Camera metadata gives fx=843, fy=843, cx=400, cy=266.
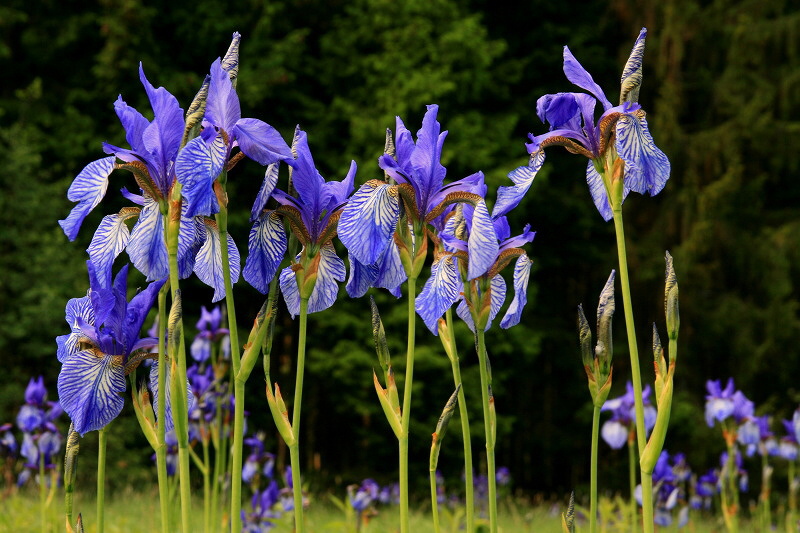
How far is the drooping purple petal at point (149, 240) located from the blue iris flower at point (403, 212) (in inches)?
11.1

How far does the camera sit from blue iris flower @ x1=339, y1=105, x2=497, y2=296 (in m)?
1.31

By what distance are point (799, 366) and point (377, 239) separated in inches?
543

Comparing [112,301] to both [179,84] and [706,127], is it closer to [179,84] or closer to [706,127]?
[179,84]

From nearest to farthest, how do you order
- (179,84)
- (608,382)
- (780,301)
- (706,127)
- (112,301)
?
(112,301) → (608,382) → (179,84) → (780,301) → (706,127)

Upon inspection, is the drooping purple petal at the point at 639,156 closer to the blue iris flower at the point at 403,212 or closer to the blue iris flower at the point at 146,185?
the blue iris flower at the point at 403,212

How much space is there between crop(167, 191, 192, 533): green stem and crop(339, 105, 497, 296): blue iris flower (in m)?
0.25

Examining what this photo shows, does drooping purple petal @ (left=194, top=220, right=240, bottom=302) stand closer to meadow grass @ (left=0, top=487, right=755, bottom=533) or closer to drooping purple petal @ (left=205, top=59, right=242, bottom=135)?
drooping purple petal @ (left=205, top=59, right=242, bottom=135)

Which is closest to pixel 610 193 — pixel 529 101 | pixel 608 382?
pixel 608 382

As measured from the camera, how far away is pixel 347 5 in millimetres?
13633

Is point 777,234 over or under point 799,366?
over

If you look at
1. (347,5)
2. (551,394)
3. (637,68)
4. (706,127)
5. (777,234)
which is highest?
(347,5)

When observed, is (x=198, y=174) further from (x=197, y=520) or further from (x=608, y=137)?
→ (x=197, y=520)

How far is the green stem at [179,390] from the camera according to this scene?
1.16 meters

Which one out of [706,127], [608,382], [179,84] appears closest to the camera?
[608,382]
